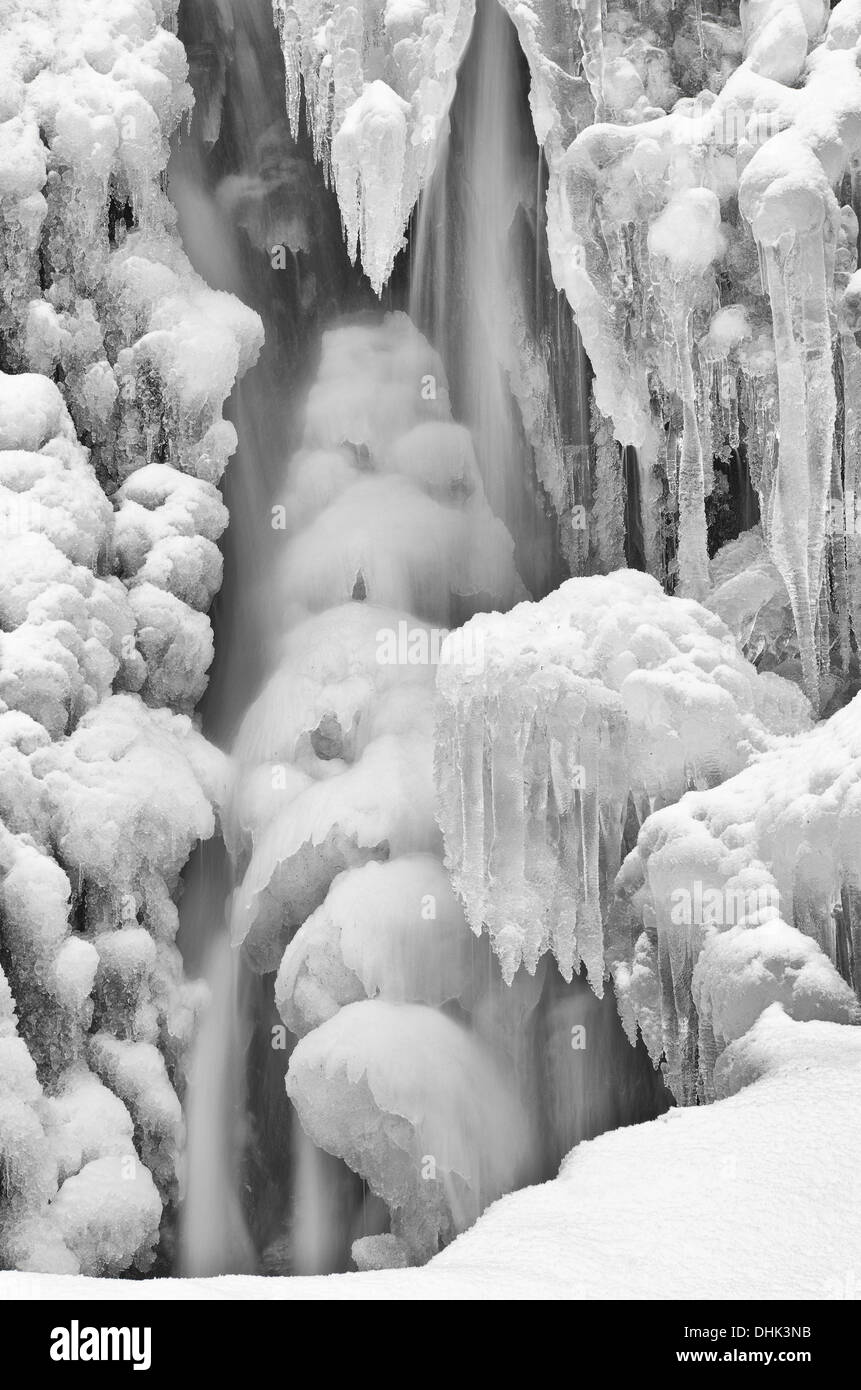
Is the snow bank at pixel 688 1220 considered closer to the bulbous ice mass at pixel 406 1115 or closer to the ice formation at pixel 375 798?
the bulbous ice mass at pixel 406 1115

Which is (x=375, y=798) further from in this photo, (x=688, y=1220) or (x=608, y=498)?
(x=688, y=1220)

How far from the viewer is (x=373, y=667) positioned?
347 inches

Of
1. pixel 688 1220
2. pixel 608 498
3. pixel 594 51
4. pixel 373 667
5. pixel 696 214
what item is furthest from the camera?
pixel 608 498

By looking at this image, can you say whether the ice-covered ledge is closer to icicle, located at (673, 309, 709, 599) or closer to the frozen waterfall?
the frozen waterfall

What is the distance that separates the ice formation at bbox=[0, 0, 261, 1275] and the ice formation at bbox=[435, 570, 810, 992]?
1.85m

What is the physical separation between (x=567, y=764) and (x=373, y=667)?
7.13 feet

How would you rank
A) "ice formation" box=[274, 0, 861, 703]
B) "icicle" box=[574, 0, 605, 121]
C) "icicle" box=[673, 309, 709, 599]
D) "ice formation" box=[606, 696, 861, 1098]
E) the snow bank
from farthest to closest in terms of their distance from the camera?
"icicle" box=[574, 0, 605, 121], "icicle" box=[673, 309, 709, 599], "ice formation" box=[274, 0, 861, 703], "ice formation" box=[606, 696, 861, 1098], the snow bank

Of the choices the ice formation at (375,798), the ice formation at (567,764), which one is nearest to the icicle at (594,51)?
the ice formation at (375,798)

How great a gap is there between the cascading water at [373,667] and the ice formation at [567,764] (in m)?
0.97

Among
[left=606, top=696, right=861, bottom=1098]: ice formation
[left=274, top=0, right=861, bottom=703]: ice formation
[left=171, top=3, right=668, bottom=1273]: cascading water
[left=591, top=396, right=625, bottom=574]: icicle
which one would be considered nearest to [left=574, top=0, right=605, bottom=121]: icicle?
[left=274, top=0, right=861, bottom=703]: ice formation

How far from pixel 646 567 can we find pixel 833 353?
1.90m

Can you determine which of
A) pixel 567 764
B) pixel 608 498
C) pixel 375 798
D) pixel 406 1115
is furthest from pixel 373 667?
pixel 406 1115

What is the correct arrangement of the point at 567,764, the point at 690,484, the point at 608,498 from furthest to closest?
the point at 608,498 → the point at 690,484 → the point at 567,764

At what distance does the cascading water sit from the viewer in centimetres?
775
